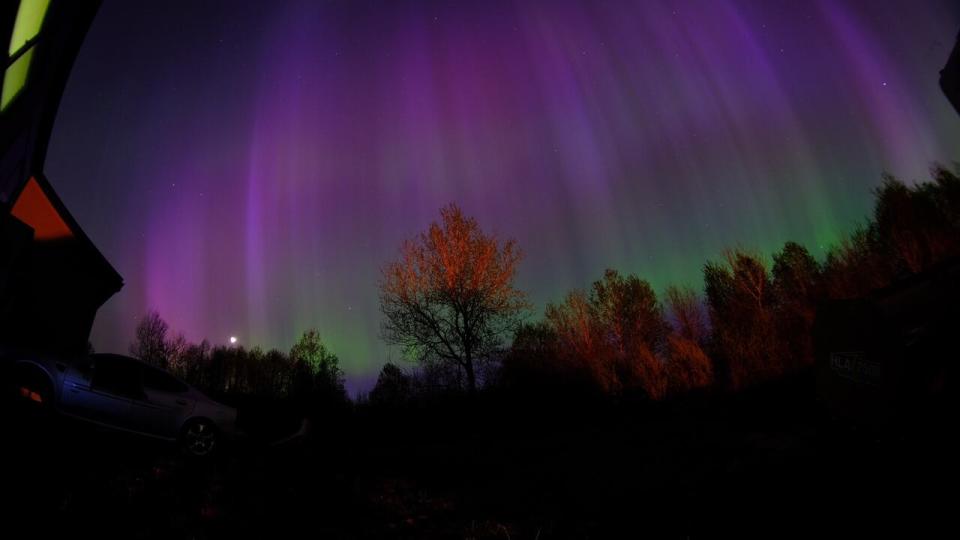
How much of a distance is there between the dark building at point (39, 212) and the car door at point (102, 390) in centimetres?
70

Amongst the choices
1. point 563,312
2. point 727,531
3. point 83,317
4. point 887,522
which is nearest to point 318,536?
point 727,531

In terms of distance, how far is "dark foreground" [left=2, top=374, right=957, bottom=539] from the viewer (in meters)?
3.71

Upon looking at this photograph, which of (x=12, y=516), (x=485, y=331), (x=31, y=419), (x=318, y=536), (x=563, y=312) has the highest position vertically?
(x=563, y=312)

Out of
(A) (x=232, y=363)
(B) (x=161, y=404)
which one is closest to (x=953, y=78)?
(B) (x=161, y=404)

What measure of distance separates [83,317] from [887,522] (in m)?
23.8

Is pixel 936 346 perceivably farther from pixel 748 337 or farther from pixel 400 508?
pixel 748 337

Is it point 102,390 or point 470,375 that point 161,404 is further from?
point 470,375

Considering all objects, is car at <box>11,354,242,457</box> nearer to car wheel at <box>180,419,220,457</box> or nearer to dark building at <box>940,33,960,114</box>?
car wheel at <box>180,419,220,457</box>

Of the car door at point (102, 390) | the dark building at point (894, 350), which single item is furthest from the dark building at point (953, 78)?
the car door at point (102, 390)

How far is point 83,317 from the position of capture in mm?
16812

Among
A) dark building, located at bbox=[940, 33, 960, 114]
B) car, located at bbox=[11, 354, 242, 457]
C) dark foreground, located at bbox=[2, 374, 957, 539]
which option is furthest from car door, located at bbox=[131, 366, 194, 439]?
dark building, located at bbox=[940, 33, 960, 114]

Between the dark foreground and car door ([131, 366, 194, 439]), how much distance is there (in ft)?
1.10

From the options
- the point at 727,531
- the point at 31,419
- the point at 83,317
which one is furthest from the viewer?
the point at 83,317

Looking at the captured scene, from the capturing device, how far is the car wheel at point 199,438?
8.97 m
